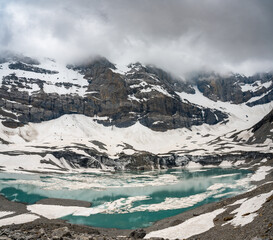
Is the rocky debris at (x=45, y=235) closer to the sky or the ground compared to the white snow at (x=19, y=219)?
closer to the sky

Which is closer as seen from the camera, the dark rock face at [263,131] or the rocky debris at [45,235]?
the rocky debris at [45,235]

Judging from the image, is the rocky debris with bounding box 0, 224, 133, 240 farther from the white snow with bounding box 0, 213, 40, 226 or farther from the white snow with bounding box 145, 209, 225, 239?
the white snow with bounding box 0, 213, 40, 226

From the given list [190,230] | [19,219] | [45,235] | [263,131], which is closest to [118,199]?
[19,219]

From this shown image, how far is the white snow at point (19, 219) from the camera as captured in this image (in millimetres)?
36878

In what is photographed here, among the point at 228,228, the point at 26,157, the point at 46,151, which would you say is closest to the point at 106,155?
the point at 46,151

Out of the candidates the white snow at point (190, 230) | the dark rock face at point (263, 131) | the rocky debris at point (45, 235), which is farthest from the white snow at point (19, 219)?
the dark rock face at point (263, 131)

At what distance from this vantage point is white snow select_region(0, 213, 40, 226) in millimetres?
36878

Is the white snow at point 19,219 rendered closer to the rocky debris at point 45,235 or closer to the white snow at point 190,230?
the rocky debris at point 45,235

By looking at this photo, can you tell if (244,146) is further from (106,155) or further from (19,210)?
(19,210)

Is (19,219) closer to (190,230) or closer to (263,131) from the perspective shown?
(190,230)

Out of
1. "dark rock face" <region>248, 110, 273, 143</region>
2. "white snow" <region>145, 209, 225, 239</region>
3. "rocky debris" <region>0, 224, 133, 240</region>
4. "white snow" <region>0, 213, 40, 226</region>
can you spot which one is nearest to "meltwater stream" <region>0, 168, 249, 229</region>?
"white snow" <region>0, 213, 40, 226</region>

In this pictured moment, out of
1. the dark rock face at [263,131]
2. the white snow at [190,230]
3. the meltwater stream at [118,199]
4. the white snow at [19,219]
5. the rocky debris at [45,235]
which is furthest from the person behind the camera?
the dark rock face at [263,131]

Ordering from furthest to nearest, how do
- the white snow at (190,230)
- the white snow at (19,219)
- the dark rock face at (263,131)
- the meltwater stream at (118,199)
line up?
the dark rock face at (263,131)
the meltwater stream at (118,199)
the white snow at (19,219)
the white snow at (190,230)

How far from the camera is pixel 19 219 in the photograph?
3894 centimetres
